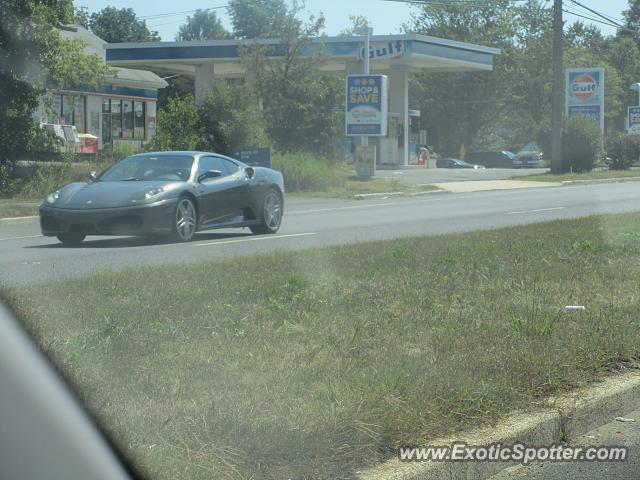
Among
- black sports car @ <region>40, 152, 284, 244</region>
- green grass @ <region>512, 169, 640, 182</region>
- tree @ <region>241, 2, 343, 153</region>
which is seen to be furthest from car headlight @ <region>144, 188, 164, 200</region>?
green grass @ <region>512, 169, 640, 182</region>

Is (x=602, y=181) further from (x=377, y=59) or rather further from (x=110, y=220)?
(x=110, y=220)

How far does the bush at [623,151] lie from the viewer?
164 ft

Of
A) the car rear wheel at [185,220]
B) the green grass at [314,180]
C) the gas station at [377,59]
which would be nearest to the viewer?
the car rear wheel at [185,220]

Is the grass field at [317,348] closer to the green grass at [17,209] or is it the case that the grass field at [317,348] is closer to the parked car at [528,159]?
the green grass at [17,209]

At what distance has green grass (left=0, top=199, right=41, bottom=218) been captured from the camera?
20.7 metres

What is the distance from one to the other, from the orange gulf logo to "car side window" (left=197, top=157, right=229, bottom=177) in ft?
129

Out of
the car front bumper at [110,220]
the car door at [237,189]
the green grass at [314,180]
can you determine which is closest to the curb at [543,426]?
the car front bumper at [110,220]

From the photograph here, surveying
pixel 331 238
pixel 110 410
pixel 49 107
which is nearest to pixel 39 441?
pixel 110 410

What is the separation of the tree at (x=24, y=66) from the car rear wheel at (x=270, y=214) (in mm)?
10175

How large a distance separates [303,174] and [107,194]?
16281 millimetres

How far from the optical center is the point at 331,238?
1567 cm

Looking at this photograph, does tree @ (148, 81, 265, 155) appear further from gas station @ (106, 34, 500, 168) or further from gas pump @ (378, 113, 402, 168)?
gas pump @ (378, 113, 402, 168)

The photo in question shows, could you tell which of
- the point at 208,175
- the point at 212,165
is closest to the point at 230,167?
the point at 212,165

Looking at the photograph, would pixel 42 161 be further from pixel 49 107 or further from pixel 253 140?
pixel 253 140
